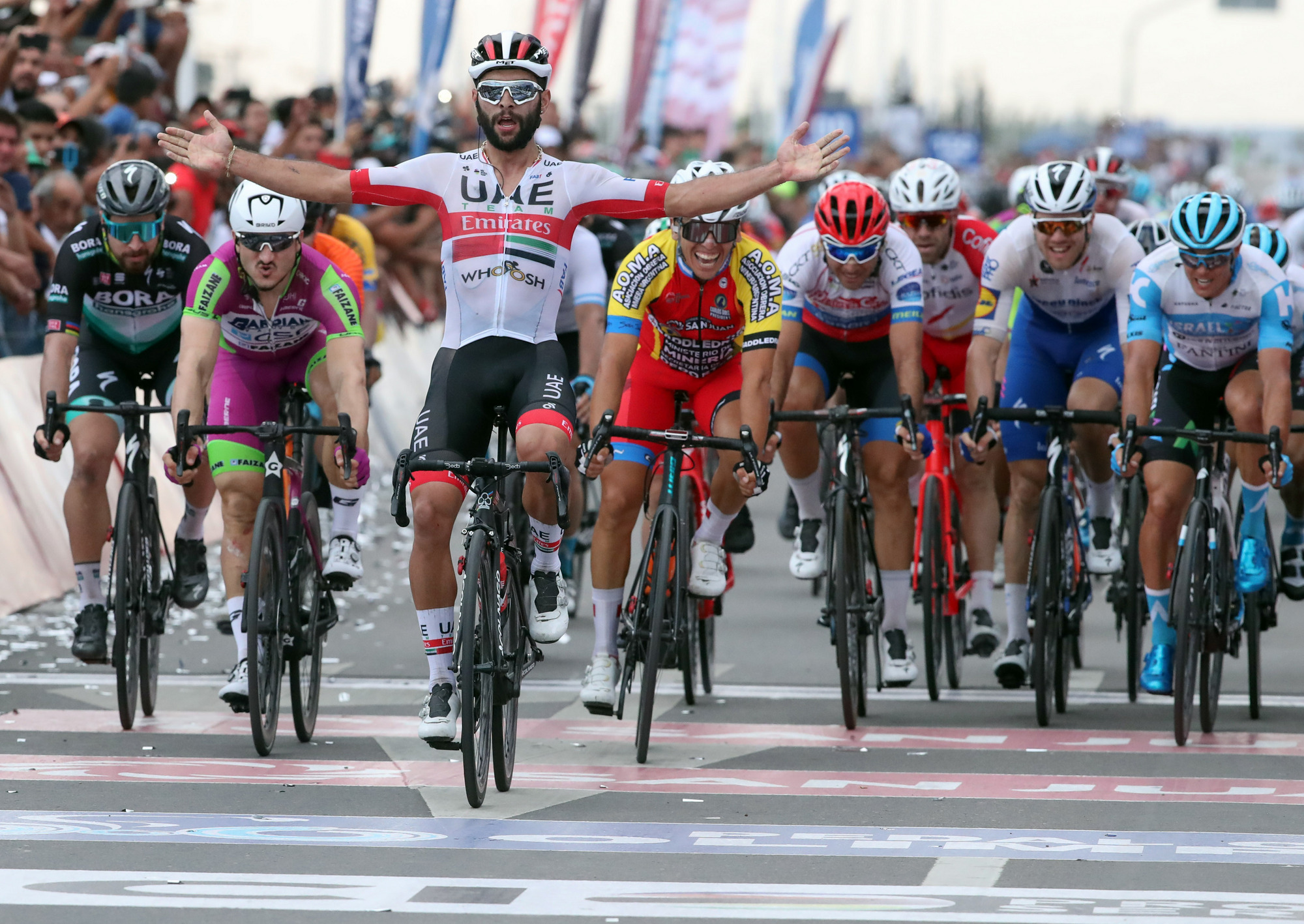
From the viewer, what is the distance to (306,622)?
8.59 m

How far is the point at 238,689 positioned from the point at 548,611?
1508 mm

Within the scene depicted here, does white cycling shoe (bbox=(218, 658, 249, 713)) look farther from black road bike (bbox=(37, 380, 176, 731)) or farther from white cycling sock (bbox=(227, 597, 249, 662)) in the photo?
black road bike (bbox=(37, 380, 176, 731))

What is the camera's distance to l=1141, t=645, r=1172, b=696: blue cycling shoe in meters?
8.74

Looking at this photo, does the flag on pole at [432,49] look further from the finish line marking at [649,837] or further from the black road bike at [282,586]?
the finish line marking at [649,837]

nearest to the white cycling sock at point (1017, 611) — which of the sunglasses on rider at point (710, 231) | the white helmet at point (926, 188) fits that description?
the white helmet at point (926, 188)

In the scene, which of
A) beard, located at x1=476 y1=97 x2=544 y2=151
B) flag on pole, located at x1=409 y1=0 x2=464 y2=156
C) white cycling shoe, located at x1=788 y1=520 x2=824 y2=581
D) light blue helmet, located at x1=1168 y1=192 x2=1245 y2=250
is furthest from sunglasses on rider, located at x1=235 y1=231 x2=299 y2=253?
flag on pole, located at x1=409 y1=0 x2=464 y2=156

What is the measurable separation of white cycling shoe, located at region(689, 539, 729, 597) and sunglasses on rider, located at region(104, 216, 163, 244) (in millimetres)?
Answer: 2722

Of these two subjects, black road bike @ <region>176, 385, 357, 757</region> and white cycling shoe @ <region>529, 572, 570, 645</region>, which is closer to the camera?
white cycling shoe @ <region>529, 572, 570, 645</region>

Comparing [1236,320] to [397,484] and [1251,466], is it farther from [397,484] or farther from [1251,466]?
[397,484]

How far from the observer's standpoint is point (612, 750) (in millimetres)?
8234

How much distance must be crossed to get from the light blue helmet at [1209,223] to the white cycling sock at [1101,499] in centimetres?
185

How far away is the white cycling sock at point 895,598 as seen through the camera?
920cm

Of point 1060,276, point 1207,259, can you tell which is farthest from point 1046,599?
point 1060,276

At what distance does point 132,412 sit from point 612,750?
2.54 metres
